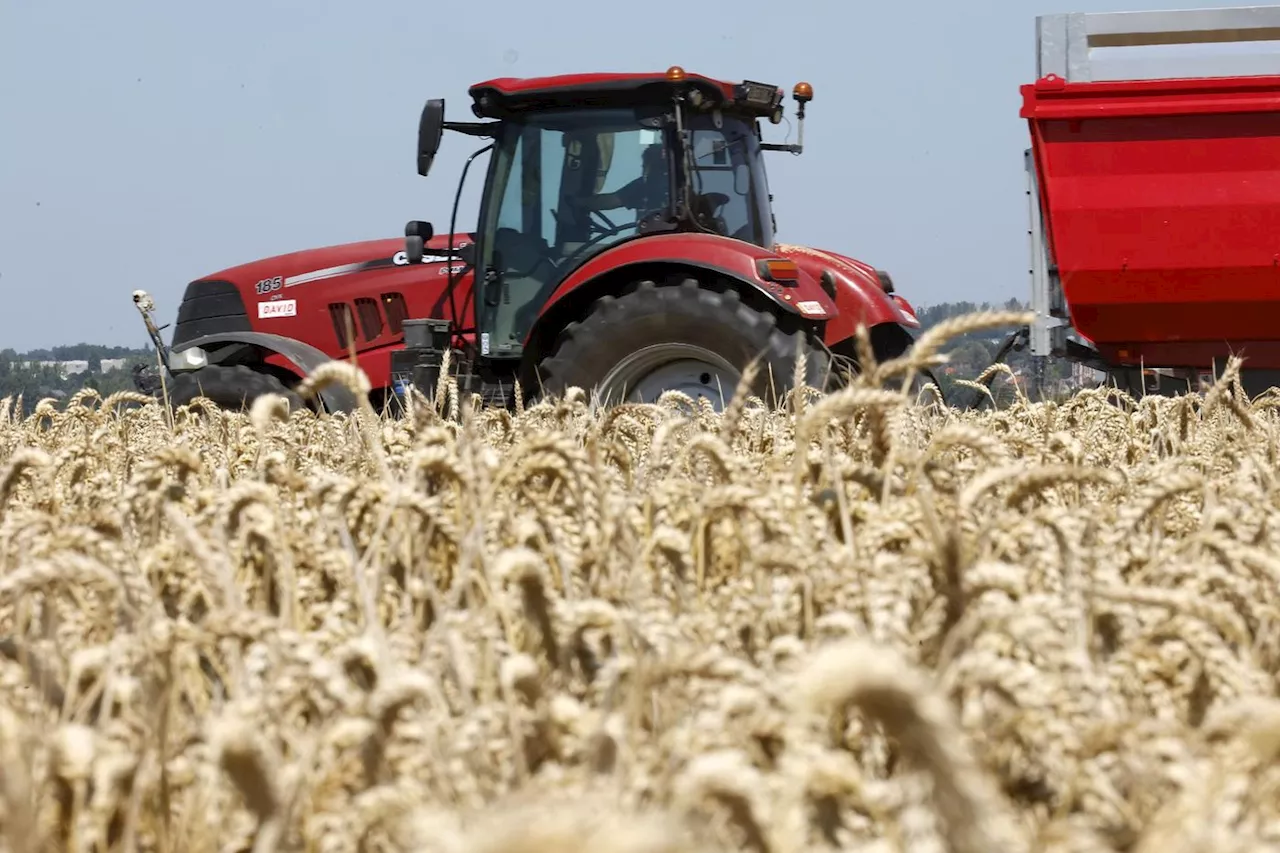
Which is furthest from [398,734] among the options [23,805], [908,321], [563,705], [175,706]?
[908,321]

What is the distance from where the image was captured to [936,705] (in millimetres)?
571

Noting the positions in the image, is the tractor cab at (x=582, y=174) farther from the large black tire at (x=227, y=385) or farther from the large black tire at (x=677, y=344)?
the large black tire at (x=227, y=385)

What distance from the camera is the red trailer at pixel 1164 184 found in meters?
7.23

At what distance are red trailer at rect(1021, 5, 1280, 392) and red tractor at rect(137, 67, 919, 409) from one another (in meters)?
0.97

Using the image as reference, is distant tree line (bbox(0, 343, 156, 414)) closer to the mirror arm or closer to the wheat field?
the mirror arm

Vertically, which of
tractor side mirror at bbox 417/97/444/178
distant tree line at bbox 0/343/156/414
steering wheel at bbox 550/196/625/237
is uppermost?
tractor side mirror at bbox 417/97/444/178

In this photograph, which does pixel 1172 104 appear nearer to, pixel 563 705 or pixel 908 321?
pixel 908 321

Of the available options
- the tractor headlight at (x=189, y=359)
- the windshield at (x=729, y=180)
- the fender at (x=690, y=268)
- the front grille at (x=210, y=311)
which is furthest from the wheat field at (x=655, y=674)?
the front grille at (x=210, y=311)

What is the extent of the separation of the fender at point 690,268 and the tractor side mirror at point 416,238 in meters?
0.85

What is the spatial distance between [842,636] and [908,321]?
6380 mm

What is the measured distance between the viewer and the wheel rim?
622 centimetres

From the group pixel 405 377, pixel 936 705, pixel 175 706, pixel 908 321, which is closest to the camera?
pixel 936 705

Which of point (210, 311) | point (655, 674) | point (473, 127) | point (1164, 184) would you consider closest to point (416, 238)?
point (473, 127)

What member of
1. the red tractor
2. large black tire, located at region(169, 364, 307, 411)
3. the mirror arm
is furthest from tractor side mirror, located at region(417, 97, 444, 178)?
large black tire, located at region(169, 364, 307, 411)
